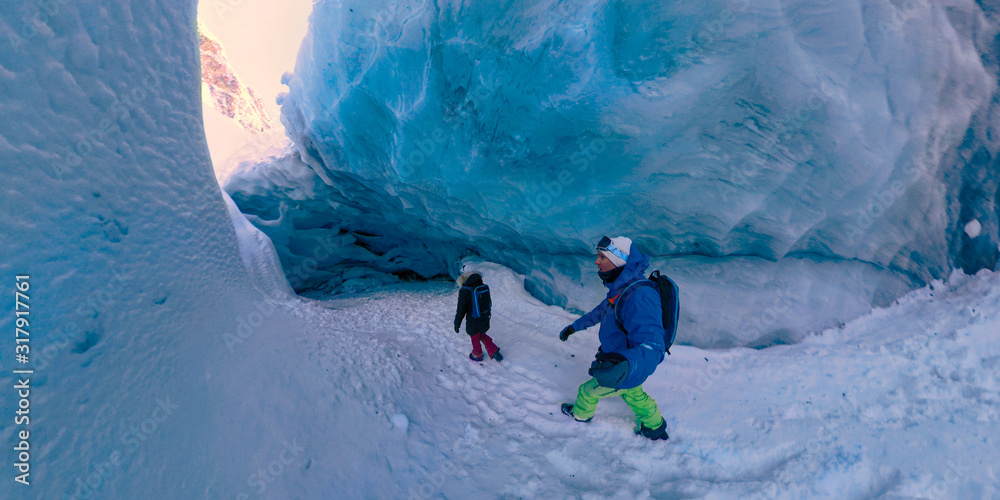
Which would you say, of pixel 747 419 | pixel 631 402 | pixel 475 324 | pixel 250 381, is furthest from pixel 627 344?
pixel 250 381

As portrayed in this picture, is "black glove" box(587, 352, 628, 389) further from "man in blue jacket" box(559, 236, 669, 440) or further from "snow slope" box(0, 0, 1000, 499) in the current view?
"snow slope" box(0, 0, 1000, 499)

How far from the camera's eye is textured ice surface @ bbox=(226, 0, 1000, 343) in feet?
7.15

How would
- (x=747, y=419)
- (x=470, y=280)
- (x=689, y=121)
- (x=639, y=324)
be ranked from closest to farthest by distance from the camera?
(x=639, y=324) < (x=747, y=419) < (x=689, y=121) < (x=470, y=280)

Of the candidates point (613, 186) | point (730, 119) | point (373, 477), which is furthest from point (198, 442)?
point (730, 119)

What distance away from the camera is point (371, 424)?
226 centimetres

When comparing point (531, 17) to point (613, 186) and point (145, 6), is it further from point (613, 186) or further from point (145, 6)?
point (145, 6)

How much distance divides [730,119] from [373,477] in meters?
3.24

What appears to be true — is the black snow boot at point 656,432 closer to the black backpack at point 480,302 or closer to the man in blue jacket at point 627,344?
the man in blue jacket at point 627,344

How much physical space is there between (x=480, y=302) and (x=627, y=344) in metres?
1.56

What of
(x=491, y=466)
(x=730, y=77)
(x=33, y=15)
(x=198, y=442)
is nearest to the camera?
(x=33, y=15)

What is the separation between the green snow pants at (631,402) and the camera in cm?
214

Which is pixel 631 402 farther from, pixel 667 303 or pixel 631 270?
pixel 631 270

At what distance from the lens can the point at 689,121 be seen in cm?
277

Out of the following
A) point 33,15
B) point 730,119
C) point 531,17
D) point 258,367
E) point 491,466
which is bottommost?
point 491,466
